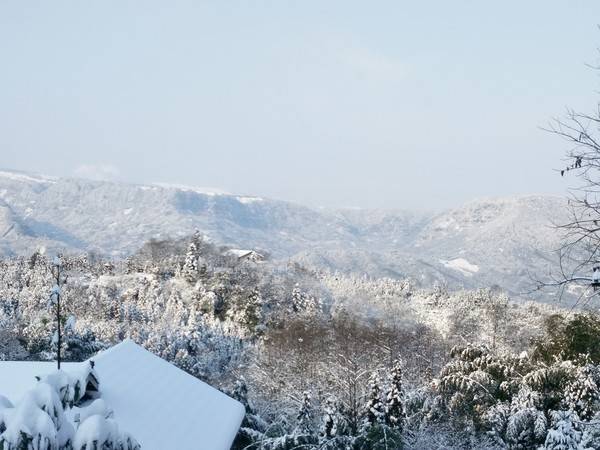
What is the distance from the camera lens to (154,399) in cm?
1315

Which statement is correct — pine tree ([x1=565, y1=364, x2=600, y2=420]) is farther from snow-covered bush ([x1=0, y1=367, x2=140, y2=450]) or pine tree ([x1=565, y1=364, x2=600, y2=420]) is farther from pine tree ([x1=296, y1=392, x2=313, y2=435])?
snow-covered bush ([x1=0, y1=367, x2=140, y2=450])

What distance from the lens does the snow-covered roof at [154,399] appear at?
37.8 feet


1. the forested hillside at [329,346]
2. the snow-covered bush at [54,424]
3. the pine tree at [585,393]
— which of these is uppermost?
the snow-covered bush at [54,424]

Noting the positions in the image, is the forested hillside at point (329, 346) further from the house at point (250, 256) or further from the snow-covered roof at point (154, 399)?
the snow-covered roof at point (154, 399)

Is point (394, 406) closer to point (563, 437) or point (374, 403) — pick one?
point (374, 403)

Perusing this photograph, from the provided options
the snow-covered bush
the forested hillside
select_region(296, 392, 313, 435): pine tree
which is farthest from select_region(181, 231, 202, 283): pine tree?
the snow-covered bush

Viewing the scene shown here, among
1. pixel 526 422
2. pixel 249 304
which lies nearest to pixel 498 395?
pixel 526 422

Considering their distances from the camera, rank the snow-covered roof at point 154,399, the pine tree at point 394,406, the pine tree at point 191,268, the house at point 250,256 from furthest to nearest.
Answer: the house at point 250,256 → the pine tree at point 191,268 → the pine tree at point 394,406 → the snow-covered roof at point 154,399

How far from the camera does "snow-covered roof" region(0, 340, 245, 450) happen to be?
11508 mm

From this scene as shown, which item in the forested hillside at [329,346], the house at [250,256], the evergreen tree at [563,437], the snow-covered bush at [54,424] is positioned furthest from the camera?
the house at [250,256]

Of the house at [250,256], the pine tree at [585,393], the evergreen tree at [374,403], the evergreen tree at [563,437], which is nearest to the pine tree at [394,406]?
the evergreen tree at [374,403]

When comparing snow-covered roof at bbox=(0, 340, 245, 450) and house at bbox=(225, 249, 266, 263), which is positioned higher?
snow-covered roof at bbox=(0, 340, 245, 450)

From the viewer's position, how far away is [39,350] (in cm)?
4184

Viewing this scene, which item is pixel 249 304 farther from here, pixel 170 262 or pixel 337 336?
pixel 170 262
